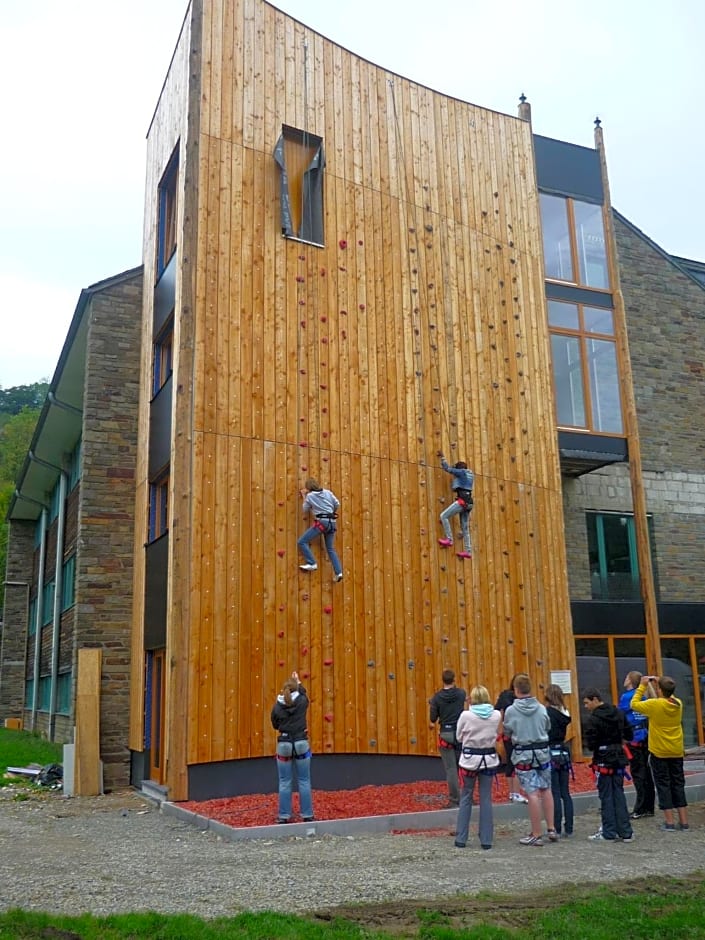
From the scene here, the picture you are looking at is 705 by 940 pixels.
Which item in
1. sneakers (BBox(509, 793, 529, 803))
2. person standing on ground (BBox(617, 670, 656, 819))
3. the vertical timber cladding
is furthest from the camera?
the vertical timber cladding

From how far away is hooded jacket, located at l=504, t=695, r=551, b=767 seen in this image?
8992 mm

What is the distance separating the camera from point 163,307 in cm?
1535

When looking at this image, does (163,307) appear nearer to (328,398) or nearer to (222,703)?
(328,398)

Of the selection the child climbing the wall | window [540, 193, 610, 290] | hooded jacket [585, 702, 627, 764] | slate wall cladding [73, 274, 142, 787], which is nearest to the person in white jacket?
hooded jacket [585, 702, 627, 764]

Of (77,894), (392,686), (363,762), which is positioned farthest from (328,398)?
(77,894)

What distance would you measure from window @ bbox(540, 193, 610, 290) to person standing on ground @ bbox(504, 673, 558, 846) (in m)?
11.3

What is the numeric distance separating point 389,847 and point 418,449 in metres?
7.33

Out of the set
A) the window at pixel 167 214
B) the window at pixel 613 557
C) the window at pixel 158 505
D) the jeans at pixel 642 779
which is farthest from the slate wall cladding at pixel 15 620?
the jeans at pixel 642 779

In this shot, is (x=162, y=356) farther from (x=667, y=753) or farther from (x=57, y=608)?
(x=667, y=753)

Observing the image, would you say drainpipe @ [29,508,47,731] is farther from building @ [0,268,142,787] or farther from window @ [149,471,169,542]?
window @ [149,471,169,542]

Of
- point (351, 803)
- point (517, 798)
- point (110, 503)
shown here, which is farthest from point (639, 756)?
point (110, 503)

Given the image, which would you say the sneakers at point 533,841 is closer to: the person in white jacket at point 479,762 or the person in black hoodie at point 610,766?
the person in white jacket at point 479,762

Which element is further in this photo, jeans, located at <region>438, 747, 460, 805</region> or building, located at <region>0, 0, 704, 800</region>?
building, located at <region>0, 0, 704, 800</region>

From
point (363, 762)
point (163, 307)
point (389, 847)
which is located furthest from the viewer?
point (163, 307)
